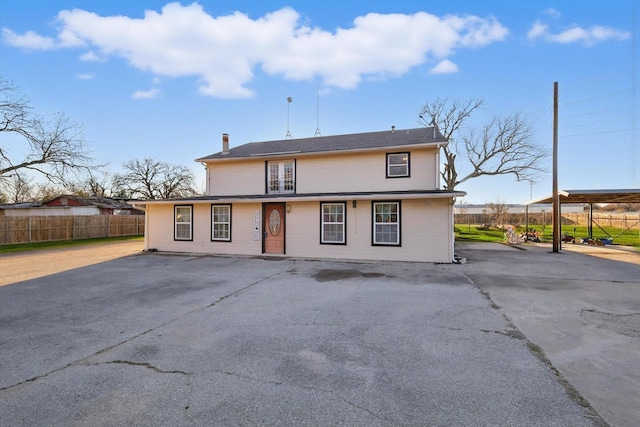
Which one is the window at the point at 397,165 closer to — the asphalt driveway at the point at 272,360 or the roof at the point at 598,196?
the asphalt driveway at the point at 272,360

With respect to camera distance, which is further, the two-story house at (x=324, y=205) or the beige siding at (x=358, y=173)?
the beige siding at (x=358, y=173)

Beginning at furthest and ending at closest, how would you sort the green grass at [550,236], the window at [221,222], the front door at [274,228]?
1. the green grass at [550,236]
2. the window at [221,222]
3. the front door at [274,228]

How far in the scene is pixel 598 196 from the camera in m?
16.1

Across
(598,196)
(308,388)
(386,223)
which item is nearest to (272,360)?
(308,388)

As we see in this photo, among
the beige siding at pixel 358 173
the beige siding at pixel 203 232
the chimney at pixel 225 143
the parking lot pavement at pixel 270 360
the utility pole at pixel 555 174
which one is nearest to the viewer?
the parking lot pavement at pixel 270 360

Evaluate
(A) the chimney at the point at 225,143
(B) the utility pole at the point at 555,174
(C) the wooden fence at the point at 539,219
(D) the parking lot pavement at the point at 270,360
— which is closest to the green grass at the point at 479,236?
(B) the utility pole at the point at 555,174

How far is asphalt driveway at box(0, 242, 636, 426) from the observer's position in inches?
104

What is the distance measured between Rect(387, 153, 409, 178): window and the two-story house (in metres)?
0.04

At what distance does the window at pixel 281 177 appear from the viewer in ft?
47.4

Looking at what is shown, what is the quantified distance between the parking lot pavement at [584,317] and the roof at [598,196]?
168 inches

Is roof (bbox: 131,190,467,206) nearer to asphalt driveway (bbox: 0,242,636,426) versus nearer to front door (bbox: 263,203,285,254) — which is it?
front door (bbox: 263,203,285,254)

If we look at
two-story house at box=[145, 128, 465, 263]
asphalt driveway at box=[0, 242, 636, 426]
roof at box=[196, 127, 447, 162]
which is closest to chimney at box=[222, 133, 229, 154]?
two-story house at box=[145, 128, 465, 263]

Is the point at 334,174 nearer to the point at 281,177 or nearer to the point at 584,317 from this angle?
the point at 281,177

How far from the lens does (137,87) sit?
543 inches
